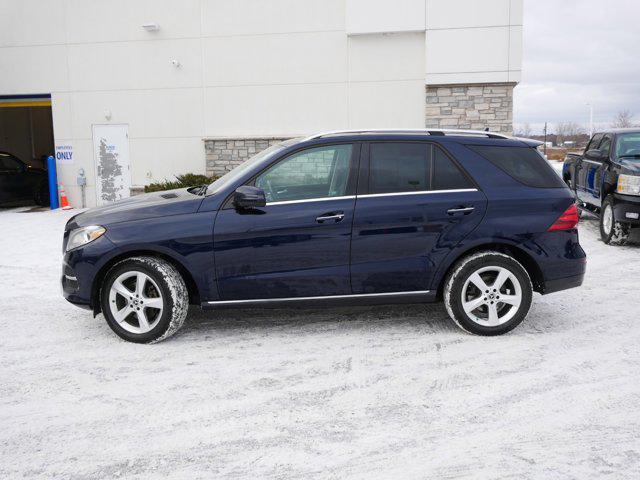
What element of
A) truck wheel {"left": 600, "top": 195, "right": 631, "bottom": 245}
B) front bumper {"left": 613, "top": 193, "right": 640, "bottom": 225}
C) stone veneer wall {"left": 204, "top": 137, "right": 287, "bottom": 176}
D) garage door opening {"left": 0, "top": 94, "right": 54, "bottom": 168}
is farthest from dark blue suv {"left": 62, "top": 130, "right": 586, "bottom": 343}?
garage door opening {"left": 0, "top": 94, "right": 54, "bottom": 168}

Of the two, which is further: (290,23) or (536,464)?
(290,23)

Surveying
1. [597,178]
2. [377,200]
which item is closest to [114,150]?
[597,178]

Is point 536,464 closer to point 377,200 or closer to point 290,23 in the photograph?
point 377,200

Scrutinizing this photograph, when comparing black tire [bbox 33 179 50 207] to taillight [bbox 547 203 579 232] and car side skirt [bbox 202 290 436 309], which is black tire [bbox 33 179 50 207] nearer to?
car side skirt [bbox 202 290 436 309]

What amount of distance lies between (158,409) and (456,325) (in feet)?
9.64

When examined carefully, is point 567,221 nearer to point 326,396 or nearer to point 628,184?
point 326,396

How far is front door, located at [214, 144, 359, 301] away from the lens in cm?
539

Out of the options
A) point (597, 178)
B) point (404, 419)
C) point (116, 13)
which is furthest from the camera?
point (116, 13)

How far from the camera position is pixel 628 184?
9891 millimetres

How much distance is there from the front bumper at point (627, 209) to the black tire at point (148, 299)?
24.0 feet

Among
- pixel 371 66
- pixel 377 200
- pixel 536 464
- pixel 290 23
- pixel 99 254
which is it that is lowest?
pixel 536 464

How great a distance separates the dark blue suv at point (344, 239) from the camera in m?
5.41

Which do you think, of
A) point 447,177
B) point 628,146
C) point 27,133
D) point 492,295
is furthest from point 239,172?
point 27,133

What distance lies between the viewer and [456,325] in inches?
235
